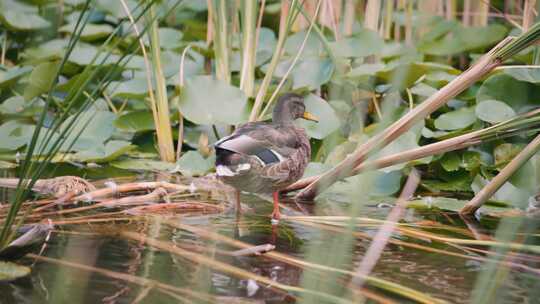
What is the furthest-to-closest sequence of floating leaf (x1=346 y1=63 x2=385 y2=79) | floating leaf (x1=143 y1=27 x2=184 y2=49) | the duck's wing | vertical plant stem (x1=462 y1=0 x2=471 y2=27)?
floating leaf (x1=143 y1=27 x2=184 y2=49), vertical plant stem (x1=462 y1=0 x2=471 y2=27), floating leaf (x1=346 y1=63 x2=385 y2=79), the duck's wing

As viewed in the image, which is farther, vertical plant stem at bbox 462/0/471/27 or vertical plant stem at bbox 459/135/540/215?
vertical plant stem at bbox 462/0/471/27

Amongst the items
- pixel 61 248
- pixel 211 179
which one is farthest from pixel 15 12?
pixel 61 248

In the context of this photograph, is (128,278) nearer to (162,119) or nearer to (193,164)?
(193,164)

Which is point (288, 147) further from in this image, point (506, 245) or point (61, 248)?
point (506, 245)

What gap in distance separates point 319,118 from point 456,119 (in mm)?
792

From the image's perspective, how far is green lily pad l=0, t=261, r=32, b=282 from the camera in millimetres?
2623

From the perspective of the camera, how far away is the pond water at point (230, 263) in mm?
2535

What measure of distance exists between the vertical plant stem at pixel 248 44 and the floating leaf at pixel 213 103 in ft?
0.53

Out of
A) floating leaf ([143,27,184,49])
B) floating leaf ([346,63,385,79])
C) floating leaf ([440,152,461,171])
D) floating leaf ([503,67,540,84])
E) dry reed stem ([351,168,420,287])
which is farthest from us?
floating leaf ([143,27,184,49])

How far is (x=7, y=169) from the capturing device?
483cm

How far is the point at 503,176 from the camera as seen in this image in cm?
362

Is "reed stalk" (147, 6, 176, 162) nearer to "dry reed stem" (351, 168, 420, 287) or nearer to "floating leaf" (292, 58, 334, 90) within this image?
"floating leaf" (292, 58, 334, 90)

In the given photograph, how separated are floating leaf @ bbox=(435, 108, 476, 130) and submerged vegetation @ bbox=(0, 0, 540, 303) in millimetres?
14

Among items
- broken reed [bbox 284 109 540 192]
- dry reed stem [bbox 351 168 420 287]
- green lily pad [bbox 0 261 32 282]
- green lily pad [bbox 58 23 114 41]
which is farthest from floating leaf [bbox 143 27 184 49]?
dry reed stem [bbox 351 168 420 287]
